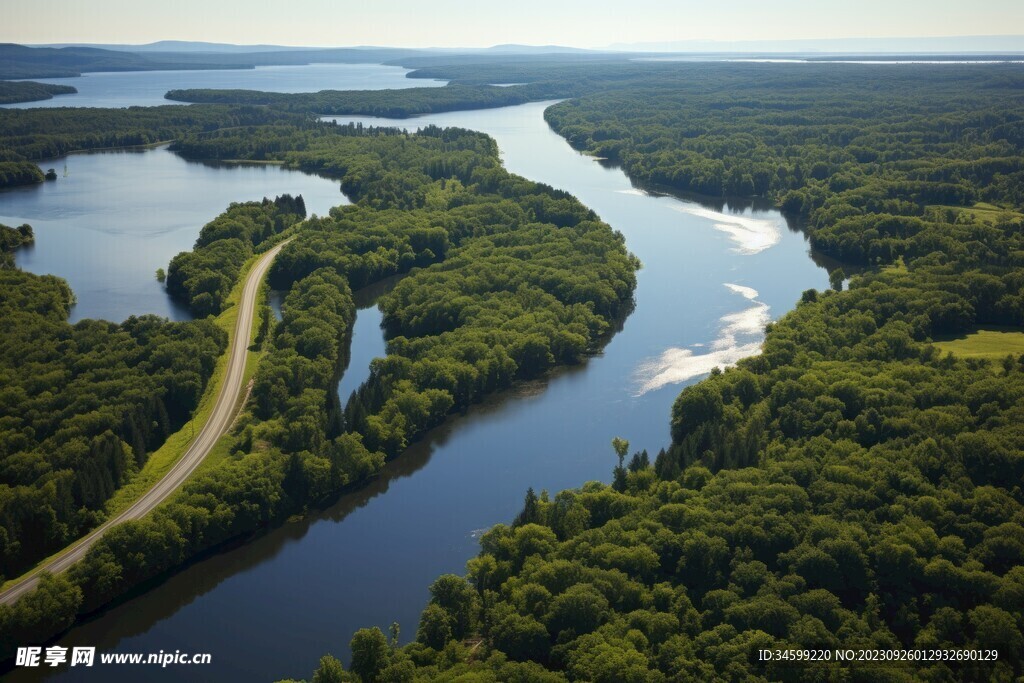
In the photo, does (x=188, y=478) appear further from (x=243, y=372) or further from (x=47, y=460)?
(x=243, y=372)

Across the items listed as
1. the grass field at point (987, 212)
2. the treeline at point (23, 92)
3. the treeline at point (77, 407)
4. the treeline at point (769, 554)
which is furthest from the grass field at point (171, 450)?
the treeline at point (23, 92)

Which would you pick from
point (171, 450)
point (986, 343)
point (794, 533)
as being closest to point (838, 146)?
point (986, 343)

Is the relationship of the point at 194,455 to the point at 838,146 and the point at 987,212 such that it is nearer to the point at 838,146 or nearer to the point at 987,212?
the point at 987,212

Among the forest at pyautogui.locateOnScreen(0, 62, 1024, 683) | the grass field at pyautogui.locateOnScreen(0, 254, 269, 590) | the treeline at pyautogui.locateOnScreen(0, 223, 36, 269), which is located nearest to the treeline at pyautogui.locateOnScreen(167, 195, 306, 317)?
the forest at pyautogui.locateOnScreen(0, 62, 1024, 683)

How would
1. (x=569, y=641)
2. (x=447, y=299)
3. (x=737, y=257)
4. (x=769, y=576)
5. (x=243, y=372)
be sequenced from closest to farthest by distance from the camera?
(x=569, y=641)
(x=769, y=576)
(x=243, y=372)
(x=447, y=299)
(x=737, y=257)

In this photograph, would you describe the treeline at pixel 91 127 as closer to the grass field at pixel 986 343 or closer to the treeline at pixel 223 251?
the treeline at pixel 223 251

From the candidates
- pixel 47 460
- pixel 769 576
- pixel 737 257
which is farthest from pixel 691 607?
pixel 737 257

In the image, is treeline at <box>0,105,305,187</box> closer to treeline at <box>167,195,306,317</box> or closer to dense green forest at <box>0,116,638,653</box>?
treeline at <box>167,195,306,317</box>
